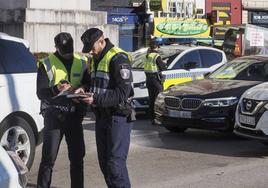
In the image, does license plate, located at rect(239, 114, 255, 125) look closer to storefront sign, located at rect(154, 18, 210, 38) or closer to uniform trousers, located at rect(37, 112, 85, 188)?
uniform trousers, located at rect(37, 112, 85, 188)

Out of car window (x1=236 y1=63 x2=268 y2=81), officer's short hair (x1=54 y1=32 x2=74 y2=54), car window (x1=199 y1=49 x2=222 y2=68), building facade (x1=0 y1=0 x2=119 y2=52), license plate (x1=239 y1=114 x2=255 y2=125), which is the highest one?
building facade (x1=0 y1=0 x2=119 y2=52)

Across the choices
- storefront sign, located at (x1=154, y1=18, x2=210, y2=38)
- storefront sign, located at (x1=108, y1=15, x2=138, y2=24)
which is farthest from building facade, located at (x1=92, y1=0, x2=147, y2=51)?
storefront sign, located at (x1=154, y1=18, x2=210, y2=38)

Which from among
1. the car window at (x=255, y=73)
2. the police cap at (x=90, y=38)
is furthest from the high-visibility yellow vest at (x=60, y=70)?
the car window at (x=255, y=73)

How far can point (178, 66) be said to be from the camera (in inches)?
534

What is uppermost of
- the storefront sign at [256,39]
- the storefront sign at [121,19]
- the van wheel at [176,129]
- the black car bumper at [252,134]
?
the storefront sign at [121,19]

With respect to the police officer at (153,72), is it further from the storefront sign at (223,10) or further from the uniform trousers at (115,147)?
the storefront sign at (223,10)

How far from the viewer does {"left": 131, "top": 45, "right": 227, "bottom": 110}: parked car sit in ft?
43.0

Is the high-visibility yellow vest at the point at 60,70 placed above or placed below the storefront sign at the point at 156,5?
below

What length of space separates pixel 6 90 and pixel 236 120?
386 centimetres

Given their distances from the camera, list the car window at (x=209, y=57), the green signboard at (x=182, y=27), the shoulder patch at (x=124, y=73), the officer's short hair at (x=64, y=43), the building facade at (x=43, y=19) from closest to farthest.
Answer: the shoulder patch at (x=124, y=73), the officer's short hair at (x=64, y=43), the car window at (x=209, y=57), the building facade at (x=43, y=19), the green signboard at (x=182, y=27)

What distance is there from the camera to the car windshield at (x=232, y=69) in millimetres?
11172

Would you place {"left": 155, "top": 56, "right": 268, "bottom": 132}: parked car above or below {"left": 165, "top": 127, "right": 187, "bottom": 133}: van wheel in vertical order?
above

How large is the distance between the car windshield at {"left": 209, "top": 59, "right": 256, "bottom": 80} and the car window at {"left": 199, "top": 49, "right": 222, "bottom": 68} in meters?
2.50

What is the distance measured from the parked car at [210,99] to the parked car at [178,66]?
2.08m
